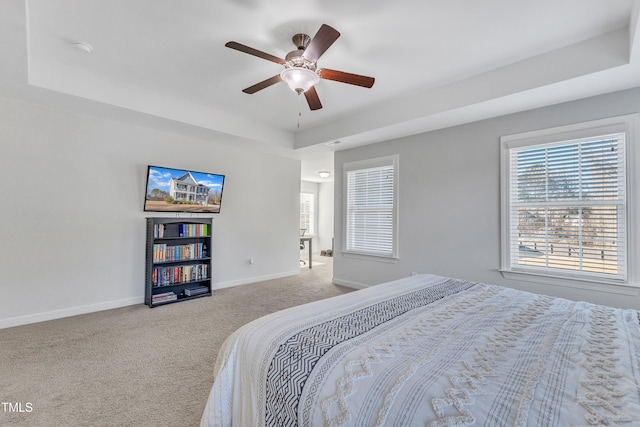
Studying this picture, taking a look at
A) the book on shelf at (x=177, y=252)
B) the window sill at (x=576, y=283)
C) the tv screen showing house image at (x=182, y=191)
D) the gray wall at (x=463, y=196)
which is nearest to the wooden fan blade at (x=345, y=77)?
the gray wall at (x=463, y=196)

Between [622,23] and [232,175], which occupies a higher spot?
[622,23]

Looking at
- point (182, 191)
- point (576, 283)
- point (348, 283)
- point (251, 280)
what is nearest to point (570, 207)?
point (576, 283)

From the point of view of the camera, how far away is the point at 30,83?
284cm

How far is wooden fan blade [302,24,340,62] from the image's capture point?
6.35 ft

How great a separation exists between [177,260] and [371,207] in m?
3.04

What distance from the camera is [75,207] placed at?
11.8 ft

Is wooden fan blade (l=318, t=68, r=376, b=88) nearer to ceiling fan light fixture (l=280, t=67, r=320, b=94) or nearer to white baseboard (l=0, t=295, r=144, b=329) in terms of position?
ceiling fan light fixture (l=280, t=67, r=320, b=94)

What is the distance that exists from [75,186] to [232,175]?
212 cm

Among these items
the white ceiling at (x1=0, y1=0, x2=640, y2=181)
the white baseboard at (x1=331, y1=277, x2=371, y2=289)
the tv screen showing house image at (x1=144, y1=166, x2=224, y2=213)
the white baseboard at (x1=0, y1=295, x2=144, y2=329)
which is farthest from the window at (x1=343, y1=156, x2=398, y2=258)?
the white baseboard at (x1=0, y1=295, x2=144, y2=329)

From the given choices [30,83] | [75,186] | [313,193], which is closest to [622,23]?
[30,83]

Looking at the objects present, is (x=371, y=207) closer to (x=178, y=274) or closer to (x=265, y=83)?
(x=265, y=83)

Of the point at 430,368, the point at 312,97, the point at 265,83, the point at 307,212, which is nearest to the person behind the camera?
the point at 430,368

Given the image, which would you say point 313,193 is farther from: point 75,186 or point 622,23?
point 622,23

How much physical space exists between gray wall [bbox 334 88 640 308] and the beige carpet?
2.26 m
